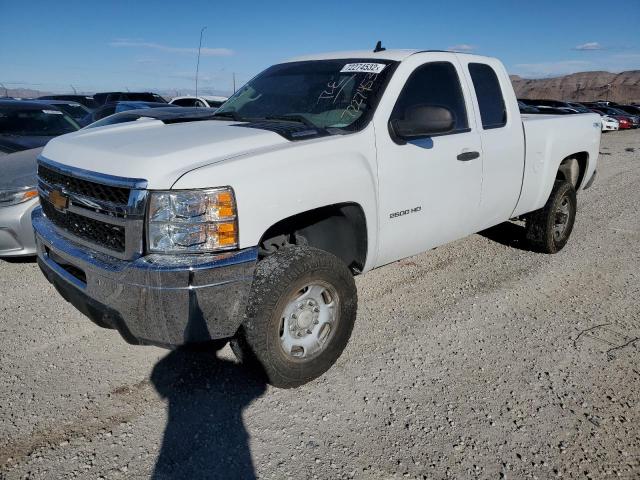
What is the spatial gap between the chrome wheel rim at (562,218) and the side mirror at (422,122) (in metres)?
2.74

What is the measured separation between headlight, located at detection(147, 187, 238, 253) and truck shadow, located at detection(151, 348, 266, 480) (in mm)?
611

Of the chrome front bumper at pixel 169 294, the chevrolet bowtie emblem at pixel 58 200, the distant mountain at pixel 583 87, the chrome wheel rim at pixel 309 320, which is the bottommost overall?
the chrome wheel rim at pixel 309 320

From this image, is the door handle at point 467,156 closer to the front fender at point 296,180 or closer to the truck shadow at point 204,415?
the front fender at point 296,180

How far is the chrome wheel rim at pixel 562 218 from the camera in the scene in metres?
5.54

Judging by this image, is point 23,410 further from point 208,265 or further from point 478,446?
point 478,446

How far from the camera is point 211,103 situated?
1579 centimetres

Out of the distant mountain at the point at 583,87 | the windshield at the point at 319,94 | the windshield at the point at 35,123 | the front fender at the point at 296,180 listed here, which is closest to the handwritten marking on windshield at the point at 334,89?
the windshield at the point at 319,94

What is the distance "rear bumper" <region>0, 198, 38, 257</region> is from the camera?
452 centimetres

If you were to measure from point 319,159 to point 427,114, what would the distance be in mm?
849

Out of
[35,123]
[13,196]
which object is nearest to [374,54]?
[13,196]

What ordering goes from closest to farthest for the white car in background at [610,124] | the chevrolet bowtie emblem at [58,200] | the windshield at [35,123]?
the chevrolet bowtie emblem at [58,200] < the windshield at [35,123] < the white car in background at [610,124]

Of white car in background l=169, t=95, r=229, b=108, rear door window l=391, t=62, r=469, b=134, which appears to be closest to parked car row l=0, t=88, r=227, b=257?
rear door window l=391, t=62, r=469, b=134

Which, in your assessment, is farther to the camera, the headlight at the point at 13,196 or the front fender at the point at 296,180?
the headlight at the point at 13,196

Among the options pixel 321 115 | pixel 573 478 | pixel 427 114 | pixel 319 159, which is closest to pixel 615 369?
pixel 573 478
